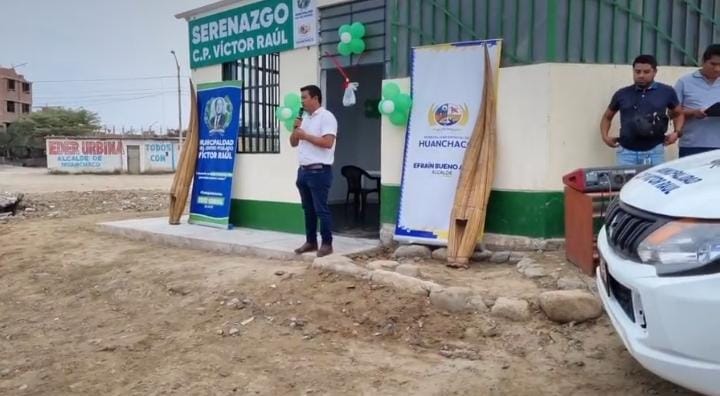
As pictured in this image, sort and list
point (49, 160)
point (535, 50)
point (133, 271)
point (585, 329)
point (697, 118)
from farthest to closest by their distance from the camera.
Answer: point (49, 160) < point (133, 271) < point (535, 50) < point (697, 118) < point (585, 329)

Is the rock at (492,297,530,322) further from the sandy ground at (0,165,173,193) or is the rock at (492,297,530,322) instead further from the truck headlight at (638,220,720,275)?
the sandy ground at (0,165,173,193)

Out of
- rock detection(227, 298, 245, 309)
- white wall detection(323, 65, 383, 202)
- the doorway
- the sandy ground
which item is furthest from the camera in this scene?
the sandy ground

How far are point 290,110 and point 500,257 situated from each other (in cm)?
290

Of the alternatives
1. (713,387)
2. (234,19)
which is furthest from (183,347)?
(234,19)

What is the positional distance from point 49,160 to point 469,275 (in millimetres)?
37743

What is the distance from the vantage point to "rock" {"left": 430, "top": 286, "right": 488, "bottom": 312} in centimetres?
441

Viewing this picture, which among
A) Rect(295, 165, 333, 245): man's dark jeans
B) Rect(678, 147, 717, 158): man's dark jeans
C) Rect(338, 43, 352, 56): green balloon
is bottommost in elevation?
Rect(295, 165, 333, 245): man's dark jeans

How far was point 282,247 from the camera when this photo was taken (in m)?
6.68

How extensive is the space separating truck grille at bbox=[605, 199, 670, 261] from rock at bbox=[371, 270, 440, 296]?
1872 millimetres

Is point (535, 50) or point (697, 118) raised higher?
point (535, 50)

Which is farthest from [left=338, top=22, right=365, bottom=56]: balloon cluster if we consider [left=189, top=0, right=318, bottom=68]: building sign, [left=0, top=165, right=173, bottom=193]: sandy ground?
[left=0, top=165, right=173, bottom=193]: sandy ground

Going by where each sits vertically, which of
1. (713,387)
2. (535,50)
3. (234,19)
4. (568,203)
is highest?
(234,19)

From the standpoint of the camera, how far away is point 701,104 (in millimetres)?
5051

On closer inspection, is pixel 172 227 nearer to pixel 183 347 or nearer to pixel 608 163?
pixel 183 347
